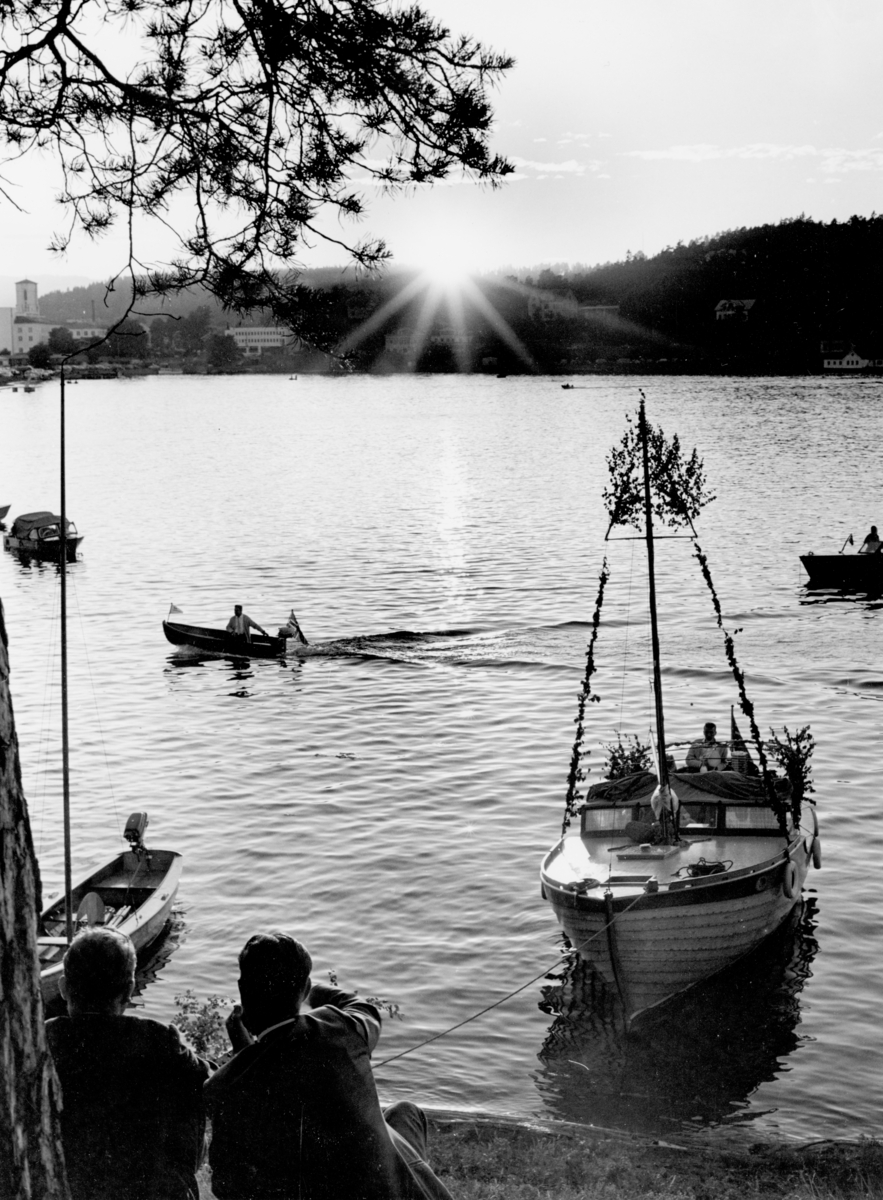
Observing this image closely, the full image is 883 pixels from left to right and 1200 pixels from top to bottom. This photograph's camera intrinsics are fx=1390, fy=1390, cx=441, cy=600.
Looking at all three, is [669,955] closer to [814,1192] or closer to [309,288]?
[814,1192]

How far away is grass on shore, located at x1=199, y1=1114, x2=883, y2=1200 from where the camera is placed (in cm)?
862

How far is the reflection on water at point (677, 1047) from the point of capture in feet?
48.4

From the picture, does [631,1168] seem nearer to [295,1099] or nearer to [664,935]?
[295,1099]

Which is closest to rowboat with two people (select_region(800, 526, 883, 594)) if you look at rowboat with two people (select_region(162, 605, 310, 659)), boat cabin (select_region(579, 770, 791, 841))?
rowboat with two people (select_region(162, 605, 310, 659))

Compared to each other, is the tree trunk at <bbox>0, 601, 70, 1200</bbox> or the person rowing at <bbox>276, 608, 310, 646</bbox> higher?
the tree trunk at <bbox>0, 601, 70, 1200</bbox>

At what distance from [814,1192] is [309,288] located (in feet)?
22.7

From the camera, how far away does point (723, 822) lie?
709 inches

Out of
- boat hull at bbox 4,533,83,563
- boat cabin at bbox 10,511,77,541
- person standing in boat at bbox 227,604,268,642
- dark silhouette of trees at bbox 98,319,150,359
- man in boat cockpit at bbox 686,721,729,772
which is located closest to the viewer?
dark silhouette of trees at bbox 98,319,150,359

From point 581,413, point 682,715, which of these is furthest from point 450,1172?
point 581,413

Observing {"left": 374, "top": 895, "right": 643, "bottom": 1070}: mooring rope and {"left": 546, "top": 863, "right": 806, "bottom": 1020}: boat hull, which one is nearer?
{"left": 374, "top": 895, "right": 643, "bottom": 1070}: mooring rope

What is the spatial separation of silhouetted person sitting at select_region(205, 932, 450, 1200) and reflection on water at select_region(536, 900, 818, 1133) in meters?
9.92

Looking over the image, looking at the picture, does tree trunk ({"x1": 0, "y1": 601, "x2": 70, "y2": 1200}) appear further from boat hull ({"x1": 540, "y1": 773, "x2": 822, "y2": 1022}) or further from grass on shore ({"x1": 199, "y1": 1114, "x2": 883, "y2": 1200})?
boat hull ({"x1": 540, "y1": 773, "x2": 822, "y2": 1022})

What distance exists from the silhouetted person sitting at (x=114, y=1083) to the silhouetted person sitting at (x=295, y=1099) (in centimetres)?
20

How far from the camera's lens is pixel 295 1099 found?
15.7 ft
